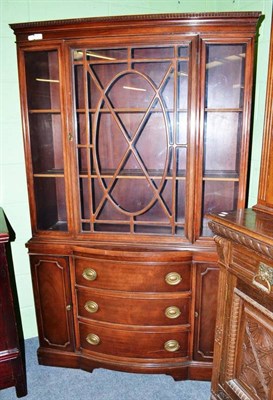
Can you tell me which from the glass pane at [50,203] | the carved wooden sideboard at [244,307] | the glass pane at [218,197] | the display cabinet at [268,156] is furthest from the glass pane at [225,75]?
the glass pane at [50,203]

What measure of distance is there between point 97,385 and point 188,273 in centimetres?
85

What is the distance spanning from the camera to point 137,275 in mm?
1662

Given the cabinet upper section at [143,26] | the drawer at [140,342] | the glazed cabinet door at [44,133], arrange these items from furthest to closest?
the drawer at [140,342], the glazed cabinet door at [44,133], the cabinet upper section at [143,26]

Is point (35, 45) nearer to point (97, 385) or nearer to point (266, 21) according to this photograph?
point (266, 21)

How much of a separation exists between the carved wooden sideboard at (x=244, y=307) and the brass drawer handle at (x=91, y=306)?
693 millimetres

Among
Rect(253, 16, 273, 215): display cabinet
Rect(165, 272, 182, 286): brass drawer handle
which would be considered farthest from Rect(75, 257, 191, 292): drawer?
Rect(253, 16, 273, 215): display cabinet

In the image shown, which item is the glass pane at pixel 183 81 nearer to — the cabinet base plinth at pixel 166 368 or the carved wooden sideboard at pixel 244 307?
the carved wooden sideboard at pixel 244 307

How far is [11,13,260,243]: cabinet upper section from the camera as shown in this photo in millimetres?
1480

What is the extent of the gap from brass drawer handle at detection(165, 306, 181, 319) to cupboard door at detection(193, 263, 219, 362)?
0.10 metres

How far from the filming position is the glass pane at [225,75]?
1550mm

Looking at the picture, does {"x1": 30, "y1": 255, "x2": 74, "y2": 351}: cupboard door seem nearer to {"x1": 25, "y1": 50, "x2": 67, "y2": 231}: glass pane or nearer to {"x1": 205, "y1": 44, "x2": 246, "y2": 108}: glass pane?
{"x1": 25, "y1": 50, "x2": 67, "y2": 231}: glass pane

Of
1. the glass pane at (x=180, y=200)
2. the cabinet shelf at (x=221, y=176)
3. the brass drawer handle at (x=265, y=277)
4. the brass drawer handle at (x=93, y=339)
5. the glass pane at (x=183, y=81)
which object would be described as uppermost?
the glass pane at (x=183, y=81)

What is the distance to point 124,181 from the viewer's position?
1927 millimetres

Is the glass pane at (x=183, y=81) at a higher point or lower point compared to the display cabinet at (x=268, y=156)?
higher
